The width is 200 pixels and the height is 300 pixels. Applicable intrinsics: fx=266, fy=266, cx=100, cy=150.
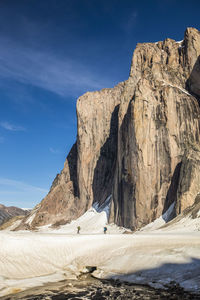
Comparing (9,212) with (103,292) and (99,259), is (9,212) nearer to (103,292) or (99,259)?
(99,259)

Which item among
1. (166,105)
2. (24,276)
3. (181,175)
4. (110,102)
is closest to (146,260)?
(24,276)

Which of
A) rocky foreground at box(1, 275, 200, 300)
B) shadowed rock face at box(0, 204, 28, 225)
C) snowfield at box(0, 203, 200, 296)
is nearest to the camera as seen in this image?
rocky foreground at box(1, 275, 200, 300)

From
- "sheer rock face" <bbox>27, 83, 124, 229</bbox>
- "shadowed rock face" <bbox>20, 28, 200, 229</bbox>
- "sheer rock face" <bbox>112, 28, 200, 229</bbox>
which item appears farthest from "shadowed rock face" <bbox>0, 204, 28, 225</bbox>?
A: "sheer rock face" <bbox>112, 28, 200, 229</bbox>

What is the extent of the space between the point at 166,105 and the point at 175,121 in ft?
9.17

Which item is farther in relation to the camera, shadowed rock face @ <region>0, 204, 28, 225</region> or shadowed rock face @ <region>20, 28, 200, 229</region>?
shadowed rock face @ <region>0, 204, 28, 225</region>

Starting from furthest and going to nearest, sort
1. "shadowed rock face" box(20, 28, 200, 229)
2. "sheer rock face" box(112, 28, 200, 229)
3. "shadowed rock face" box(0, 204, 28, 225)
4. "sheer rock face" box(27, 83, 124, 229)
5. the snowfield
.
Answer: "shadowed rock face" box(0, 204, 28, 225) → "sheer rock face" box(27, 83, 124, 229) → "sheer rock face" box(112, 28, 200, 229) → "shadowed rock face" box(20, 28, 200, 229) → the snowfield

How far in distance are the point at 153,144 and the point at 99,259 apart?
26411 mm

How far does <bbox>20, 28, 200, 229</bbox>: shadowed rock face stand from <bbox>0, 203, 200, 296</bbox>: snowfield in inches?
637

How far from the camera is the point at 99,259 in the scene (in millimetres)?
14867

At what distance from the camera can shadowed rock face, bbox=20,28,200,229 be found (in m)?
36.2

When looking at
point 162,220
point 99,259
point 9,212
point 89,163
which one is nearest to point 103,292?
point 99,259

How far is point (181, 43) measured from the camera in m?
54.6

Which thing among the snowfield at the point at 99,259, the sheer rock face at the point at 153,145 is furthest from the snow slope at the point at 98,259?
the sheer rock face at the point at 153,145

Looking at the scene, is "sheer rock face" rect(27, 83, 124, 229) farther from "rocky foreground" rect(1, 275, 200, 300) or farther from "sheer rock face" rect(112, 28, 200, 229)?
"rocky foreground" rect(1, 275, 200, 300)
